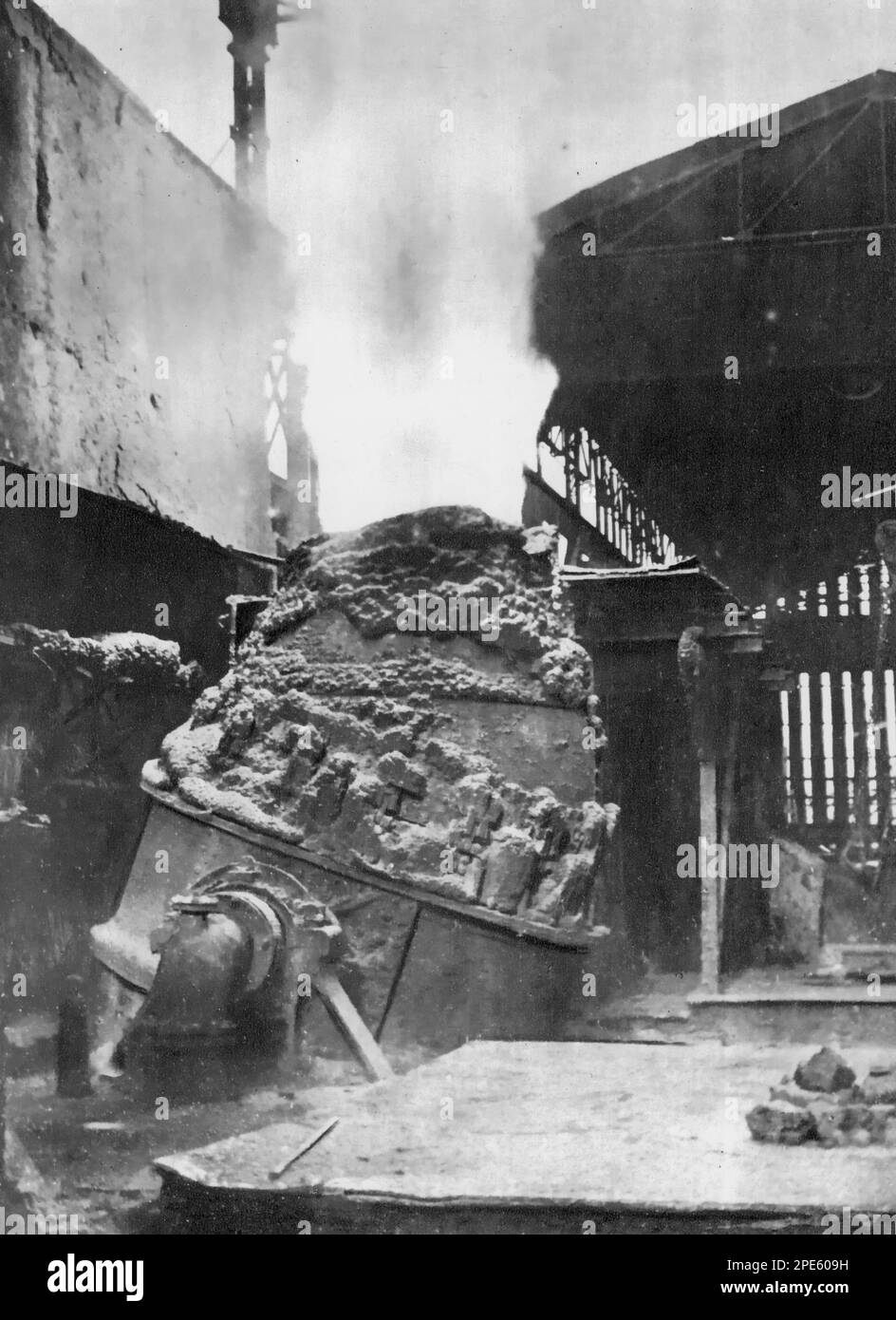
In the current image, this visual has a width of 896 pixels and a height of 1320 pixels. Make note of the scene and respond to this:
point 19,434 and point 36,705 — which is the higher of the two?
point 19,434

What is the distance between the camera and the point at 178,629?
1177 centimetres

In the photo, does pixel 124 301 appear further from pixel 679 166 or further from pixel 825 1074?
pixel 825 1074

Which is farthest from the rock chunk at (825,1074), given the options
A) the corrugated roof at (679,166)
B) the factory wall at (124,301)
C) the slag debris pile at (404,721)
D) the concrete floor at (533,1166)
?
the corrugated roof at (679,166)

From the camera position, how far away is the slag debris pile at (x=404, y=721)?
7020mm

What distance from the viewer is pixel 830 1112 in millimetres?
4387

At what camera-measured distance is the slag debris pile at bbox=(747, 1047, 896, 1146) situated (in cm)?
432

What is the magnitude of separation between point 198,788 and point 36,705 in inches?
125

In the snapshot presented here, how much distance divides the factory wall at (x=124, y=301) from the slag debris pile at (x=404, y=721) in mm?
3495

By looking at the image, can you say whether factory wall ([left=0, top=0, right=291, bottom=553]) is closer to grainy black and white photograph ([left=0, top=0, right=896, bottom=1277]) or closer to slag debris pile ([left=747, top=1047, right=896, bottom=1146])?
grainy black and white photograph ([left=0, top=0, right=896, bottom=1277])

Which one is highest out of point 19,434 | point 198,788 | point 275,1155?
point 19,434

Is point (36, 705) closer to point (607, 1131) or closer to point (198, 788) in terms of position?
point (198, 788)

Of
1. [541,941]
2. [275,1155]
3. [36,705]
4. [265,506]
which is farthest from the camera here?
→ [265,506]

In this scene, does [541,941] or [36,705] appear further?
[36,705]
